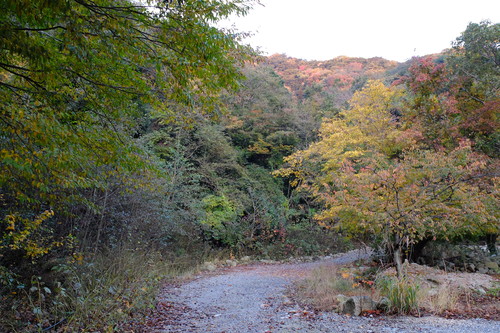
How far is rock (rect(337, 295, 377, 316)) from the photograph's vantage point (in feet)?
17.7

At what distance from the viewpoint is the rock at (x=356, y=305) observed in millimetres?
5398

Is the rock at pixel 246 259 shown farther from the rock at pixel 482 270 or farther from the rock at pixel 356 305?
the rock at pixel 356 305

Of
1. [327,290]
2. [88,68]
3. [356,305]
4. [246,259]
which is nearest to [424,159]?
Result: [327,290]

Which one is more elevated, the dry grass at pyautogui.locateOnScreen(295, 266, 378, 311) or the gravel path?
the gravel path

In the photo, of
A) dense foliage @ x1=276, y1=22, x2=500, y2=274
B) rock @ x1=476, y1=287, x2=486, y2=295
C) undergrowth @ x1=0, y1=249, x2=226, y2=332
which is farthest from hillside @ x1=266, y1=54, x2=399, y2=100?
undergrowth @ x1=0, y1=249, x2=226, y2=332

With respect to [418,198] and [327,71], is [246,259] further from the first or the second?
[327,71]

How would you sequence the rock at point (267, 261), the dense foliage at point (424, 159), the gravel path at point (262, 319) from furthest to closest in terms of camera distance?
the rock at point (267, 261)
the dense foliage at point (424, 159)
the gravel path at point (262, 319)

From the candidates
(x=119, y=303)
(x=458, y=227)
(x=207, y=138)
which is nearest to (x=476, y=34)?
(x=458, y=227)

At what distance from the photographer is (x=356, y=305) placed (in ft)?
17.8

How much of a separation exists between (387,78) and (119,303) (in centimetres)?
3391

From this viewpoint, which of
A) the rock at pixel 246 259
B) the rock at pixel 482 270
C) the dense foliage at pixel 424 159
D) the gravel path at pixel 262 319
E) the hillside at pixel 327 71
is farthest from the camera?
the hillside at pixel 327 71

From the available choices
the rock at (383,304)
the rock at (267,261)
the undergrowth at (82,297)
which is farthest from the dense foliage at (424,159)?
the undergrowth at (82,297)

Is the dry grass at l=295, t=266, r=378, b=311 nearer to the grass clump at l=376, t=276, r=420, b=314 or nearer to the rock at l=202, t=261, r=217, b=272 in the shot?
the grass clump at l=376, t=276, r=420, b=314

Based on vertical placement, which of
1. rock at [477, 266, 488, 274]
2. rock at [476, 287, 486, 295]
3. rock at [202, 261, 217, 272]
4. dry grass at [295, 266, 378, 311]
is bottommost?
rock at [477, 266, 488, 274]
